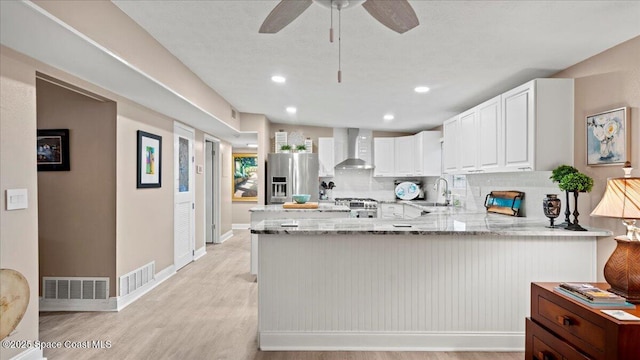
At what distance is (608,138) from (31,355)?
4433 millimetres

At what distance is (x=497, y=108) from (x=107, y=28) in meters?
3.52

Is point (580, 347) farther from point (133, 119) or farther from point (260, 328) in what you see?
point (133, 119)

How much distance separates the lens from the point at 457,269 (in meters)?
2.68

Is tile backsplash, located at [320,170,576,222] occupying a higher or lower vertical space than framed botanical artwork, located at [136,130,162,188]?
lower

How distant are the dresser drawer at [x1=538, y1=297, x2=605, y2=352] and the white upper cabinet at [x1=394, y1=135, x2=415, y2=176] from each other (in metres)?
4.81

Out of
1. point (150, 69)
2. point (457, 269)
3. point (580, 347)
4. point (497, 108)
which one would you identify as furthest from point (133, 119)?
point (580, 347)

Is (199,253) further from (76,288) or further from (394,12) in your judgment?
(394,12)

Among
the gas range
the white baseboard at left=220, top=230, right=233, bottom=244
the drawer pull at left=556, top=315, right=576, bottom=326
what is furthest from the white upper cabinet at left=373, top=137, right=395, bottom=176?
the drawer pull at left=556, top=315, right=576, bottom=326

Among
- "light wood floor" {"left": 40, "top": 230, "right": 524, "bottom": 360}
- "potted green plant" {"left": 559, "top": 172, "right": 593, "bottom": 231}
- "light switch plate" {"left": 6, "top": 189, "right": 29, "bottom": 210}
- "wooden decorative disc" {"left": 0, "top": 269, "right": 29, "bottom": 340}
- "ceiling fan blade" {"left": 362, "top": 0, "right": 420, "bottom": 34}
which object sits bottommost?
"light wood floor" {"left": 40, "top": 230, "right": 524, "bottom": 360}

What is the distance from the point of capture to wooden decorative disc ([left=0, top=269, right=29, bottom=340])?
7.23 feet

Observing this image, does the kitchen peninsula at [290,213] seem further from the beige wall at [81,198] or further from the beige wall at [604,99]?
the beige wall at [604,99]

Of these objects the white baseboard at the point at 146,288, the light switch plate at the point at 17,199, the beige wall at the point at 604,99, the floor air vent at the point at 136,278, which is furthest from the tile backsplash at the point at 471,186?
the light switch plate at the point at 17,199

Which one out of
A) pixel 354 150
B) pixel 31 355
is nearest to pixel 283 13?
pixel 31 355

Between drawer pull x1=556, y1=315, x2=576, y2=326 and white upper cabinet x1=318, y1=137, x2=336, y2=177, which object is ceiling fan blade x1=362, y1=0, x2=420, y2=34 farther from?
white upper cabinet x1=318, y1=137, x2=336, y2=177
